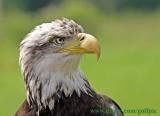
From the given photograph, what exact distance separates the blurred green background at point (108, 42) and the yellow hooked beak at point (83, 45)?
31.6ft

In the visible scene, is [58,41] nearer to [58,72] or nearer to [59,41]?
[59,41]

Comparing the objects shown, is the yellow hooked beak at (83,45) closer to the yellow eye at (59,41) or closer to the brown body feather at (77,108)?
the yellow eye at (59,41)

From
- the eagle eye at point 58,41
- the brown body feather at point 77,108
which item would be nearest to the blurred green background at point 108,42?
the brown body feather at point 77,108

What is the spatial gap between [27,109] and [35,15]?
24.8 meters

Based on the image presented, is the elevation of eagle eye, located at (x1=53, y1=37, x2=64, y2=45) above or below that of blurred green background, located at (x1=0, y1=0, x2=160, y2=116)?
above

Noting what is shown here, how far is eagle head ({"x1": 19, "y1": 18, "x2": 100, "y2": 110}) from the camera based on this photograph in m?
8.84

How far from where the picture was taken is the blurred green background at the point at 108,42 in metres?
22.9

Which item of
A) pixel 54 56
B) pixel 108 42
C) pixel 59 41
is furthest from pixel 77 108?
pixel 108 42

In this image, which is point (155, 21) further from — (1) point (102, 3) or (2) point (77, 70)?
(2) point (77, 70)

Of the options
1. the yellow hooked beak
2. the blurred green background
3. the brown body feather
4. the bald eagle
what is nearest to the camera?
the yellow hooked beak

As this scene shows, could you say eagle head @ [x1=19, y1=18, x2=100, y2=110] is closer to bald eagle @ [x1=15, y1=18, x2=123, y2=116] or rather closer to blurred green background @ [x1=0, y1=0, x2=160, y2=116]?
bald eagle @ [x1=15, y1=18, x2=123, y2=116]

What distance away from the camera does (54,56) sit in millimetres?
8898

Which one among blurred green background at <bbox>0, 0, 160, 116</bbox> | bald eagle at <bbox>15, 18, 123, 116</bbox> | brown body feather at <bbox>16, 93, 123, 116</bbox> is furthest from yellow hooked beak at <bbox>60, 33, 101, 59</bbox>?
blurred green background at <bbox>0, 0, 160, 116</bbox>

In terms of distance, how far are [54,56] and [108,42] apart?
2395cm
